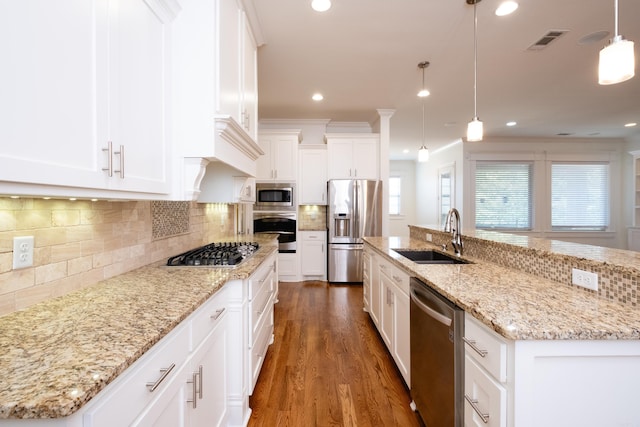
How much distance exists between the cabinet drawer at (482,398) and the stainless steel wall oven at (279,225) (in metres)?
3.95

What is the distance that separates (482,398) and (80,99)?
172 centimetres

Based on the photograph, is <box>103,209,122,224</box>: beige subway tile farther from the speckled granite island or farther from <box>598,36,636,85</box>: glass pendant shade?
<box>598,36,636,85</box>: glass pendant shade

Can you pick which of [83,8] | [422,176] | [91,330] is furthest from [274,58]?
[422,176]

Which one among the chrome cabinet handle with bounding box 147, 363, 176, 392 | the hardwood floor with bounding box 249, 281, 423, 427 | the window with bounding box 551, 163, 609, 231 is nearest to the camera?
the chrome cabinet handle with bounding box 147, 363, 176, 392

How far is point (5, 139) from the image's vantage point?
0.72 m

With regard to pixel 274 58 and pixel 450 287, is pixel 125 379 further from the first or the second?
pixel 274 58

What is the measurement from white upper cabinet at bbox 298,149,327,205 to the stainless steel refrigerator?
29cm

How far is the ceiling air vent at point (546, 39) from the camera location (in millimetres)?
2781

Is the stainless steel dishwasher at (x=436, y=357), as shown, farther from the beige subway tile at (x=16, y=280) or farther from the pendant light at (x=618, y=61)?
the beige subway tile at (x=16, y=280)

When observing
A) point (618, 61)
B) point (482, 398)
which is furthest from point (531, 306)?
point (618, 61)

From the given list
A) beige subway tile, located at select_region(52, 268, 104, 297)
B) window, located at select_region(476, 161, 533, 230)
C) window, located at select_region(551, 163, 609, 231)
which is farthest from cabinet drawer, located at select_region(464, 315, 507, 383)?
window, located at select_region(551, 163, 609, 231)

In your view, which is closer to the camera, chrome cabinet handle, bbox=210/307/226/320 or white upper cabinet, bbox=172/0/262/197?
chrome cabinet handle, bbox=210/307/226/320

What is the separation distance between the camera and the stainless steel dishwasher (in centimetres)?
128

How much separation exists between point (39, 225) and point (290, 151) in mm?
4091
